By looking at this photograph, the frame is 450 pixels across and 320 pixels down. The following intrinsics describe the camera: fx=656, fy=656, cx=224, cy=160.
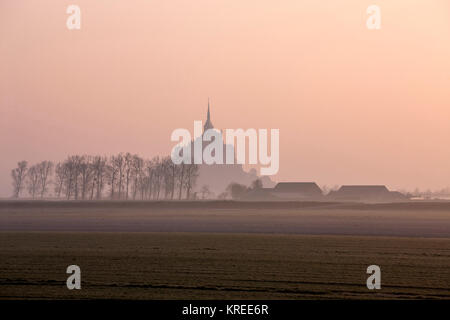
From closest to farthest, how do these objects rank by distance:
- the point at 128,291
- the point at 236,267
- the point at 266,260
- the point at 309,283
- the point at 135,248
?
1. the point at 128,291
2. the point at 309,283
3. the point at 236,267
4. the point at 266,260
5. the point at 135,248

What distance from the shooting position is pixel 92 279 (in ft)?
110

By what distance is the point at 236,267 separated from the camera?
38.1 metres

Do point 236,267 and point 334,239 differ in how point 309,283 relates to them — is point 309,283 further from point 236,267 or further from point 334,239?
point 334,239

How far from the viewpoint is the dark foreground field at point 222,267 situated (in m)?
30.4

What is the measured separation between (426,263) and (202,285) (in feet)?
51.8

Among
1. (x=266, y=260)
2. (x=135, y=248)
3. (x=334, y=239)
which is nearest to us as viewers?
(x=266, y=260)

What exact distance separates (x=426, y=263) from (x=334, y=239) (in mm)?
17511

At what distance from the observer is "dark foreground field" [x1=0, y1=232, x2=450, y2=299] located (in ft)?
99.6

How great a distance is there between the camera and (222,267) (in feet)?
124
